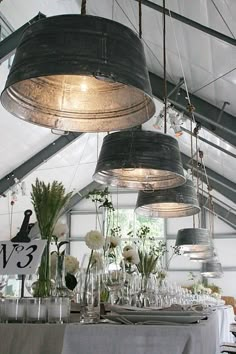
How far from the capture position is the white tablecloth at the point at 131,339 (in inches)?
54.8

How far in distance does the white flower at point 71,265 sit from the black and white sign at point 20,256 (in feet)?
0.91

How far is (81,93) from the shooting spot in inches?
72.5

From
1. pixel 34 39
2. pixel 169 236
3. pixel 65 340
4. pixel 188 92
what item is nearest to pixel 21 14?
pixel 188 92

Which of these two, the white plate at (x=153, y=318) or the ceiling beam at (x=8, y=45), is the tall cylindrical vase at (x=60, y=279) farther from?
the ceiling beam at (x=8, y=45)

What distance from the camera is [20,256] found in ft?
5.79

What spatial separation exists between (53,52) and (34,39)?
0.11m

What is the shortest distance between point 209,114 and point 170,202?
4.14 metres

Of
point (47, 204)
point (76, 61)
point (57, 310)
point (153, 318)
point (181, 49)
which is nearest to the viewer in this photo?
point (76, 61)

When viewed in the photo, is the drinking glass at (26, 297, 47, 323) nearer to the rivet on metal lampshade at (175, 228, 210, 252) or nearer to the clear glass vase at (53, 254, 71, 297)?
the clear glass vase at (53, 254, 71, 297)

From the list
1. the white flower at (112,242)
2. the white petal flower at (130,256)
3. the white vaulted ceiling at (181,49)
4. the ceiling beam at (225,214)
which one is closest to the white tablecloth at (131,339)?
the white flower at (112,242)

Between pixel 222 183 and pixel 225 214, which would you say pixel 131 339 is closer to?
pixel 222 183

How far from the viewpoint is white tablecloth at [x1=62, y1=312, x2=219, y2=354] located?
1.39 m

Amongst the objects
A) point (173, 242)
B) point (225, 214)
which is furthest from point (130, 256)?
point (173, 242)

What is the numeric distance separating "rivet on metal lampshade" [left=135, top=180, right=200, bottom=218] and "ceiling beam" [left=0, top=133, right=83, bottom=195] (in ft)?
27.0
